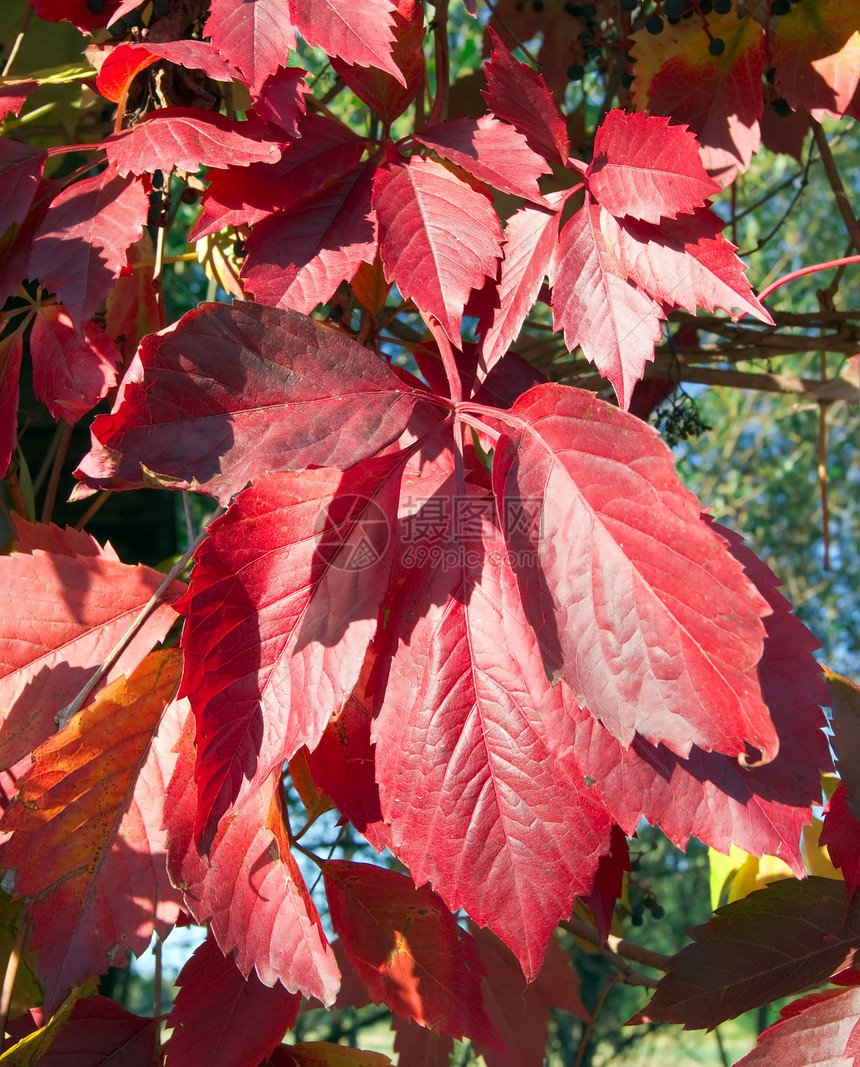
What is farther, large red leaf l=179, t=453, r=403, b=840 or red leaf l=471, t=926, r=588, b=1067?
red leaf l=471, t=926, r=588, b=1067

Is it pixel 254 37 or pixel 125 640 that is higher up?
pixel 254 37

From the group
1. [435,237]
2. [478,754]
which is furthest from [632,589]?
[435,237]

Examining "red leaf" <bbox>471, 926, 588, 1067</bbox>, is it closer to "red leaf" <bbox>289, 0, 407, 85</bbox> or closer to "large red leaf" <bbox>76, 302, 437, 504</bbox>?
"large red leaf" <bbox>76, 302, 437, 504</bbox>

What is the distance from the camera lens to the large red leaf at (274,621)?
43cm

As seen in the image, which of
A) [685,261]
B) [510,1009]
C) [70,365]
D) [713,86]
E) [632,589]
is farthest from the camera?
[510,1009]

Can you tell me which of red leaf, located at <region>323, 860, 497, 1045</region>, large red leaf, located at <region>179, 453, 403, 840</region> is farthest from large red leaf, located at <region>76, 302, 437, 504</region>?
red leaf, located at <region>323, 860, 497, 1045</region>

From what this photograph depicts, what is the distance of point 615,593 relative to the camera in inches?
15.4

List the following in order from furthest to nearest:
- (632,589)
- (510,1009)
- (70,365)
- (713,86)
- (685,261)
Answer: (510,1009), (713,86), (70,365), (685,261), (632,589)

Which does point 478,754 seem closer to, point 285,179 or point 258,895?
point 258,895

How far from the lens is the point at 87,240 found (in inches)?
22.4

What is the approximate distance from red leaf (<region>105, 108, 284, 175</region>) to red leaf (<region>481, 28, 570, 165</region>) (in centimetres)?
13

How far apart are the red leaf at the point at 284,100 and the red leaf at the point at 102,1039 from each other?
1.93ft

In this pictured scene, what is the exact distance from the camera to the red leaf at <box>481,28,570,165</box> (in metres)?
0.52
